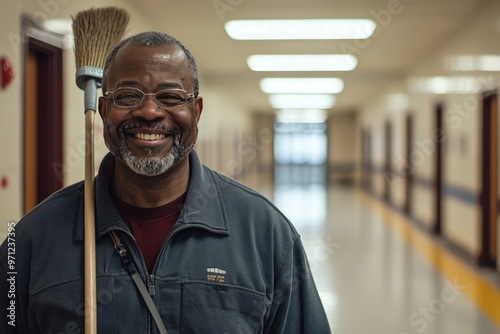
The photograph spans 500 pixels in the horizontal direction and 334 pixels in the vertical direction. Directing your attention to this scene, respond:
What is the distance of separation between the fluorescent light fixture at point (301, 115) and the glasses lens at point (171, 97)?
62.4 feet

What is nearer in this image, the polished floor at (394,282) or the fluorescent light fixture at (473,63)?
the polished floor at (394,282)

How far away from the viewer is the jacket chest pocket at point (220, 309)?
1.25m

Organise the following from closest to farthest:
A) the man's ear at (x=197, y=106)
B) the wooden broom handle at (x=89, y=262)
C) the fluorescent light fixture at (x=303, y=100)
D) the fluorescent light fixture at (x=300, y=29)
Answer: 1. the wooden broom handle at (x=89, y=262)
2. the man's ear at (x=197, y=106)
3. the fluorescent light fixture at (x=300, y=29)
4. the fluorescent light fixture at (x=303, y=100)

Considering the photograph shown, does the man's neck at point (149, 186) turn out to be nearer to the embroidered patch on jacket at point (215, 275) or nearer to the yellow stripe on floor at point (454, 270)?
the embroidered patch on jacket at point (215, 275)

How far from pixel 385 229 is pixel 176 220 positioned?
854cm

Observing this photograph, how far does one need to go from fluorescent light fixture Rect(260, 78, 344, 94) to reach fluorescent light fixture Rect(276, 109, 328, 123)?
5.93 meters

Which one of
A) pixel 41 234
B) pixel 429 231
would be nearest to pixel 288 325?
pixel 41 234

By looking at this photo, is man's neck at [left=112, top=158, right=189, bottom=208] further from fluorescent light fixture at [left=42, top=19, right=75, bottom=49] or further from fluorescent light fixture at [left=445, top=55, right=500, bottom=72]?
fluorescent light fixture at [left=445, top=55, right=500, bottom=72]

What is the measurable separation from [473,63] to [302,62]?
3.24m

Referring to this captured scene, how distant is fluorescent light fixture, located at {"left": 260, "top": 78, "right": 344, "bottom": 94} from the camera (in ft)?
39.7

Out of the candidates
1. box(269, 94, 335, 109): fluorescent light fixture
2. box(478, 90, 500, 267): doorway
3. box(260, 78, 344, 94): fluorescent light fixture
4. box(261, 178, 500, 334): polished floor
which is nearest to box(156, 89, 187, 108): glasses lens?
box(261, 178, 500, 334): polished floor

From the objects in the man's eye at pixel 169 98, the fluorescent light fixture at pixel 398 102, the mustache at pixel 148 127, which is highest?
the fluorescent light fixture at pixel 398 102

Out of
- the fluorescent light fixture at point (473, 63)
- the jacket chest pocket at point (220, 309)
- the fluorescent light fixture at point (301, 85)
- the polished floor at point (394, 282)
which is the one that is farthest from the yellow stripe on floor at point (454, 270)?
the jacket chest pocket at point (220, 309)

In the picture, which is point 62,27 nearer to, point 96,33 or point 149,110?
point 96,33
